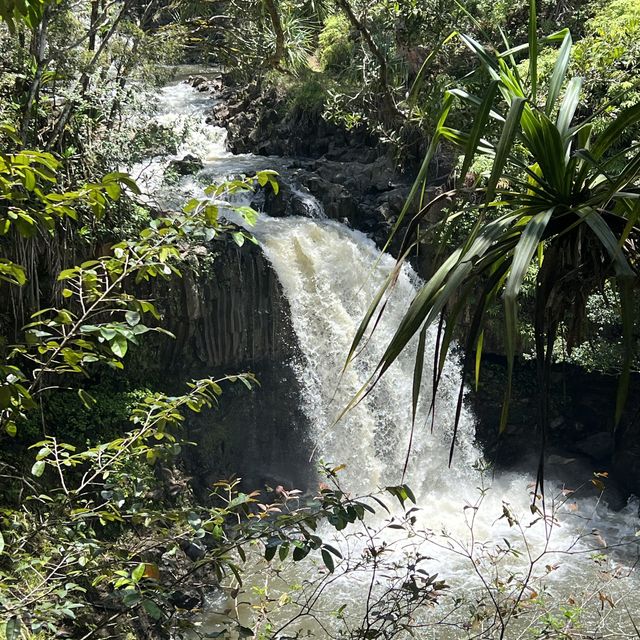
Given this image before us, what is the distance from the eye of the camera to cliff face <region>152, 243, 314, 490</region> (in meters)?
9.48

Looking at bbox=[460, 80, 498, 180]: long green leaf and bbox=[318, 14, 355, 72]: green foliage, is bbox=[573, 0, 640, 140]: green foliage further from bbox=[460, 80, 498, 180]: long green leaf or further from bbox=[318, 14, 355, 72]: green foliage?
bbox=[460, 80, 498, 180]: long green leaf

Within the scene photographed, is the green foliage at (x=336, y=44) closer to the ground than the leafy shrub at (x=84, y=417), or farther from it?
farther from it

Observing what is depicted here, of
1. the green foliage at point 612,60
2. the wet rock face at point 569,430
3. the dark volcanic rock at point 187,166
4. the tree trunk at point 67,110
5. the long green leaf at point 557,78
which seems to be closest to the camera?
the long green leaf at point 557,78

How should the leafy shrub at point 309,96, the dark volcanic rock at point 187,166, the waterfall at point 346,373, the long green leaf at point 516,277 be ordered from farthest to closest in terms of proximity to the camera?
1. the leafy shrub at point 309,96
2. the waterfall at point 346,373
3. the dark volcanic rock at point 187,166
4. the long green leaf at point 516,277

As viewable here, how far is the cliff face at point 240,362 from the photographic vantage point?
9.48 meters

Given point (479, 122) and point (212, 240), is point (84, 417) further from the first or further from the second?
point (479, 122)

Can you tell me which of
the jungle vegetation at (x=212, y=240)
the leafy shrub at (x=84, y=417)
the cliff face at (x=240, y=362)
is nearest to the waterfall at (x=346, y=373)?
the cliff face at (x=240, y=362)

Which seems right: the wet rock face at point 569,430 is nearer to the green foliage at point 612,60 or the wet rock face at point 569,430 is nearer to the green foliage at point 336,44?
the green foliage at point 612,60

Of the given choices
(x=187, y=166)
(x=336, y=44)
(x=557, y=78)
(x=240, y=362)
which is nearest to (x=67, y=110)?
(x=187, y=166)

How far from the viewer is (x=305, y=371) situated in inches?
400

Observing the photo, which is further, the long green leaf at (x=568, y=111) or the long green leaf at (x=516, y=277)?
the long green leaf at (x=568, y=111)

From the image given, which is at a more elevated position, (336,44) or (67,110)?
(336,44)

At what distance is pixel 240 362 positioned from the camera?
10.1m

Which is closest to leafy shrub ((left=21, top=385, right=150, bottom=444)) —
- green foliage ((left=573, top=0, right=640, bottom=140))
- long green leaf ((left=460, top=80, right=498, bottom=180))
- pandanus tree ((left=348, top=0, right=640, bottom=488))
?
green foliage ((left=573, top=0, right=640, bottom=140))
